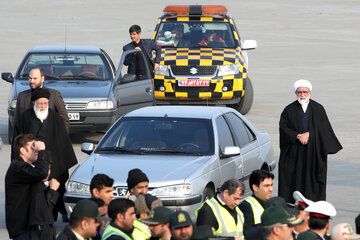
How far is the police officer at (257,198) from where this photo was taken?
857 cm

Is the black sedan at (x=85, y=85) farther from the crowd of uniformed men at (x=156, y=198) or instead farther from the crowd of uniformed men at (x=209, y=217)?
the crowd of uniformed men at (x=209, y=217)

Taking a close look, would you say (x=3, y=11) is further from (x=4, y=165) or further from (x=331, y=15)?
(x=4, y=165)

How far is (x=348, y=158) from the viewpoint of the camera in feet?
51.5

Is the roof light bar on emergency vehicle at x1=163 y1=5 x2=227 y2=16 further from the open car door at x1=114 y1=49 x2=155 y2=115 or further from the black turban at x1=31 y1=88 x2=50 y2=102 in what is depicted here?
the black turban at x1=31 y1=88 x2=50 y2=102

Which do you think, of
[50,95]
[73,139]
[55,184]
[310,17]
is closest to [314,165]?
[50,95]

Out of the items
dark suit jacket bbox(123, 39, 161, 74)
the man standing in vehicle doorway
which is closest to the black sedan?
the man standing in vehicle doorway

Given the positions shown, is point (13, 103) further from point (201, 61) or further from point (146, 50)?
point (201, 61)

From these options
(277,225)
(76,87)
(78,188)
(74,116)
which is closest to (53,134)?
(78,188)

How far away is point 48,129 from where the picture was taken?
10180 mm

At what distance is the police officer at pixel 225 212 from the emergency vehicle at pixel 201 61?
35.8 feet

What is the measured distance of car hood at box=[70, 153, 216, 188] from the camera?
409 inches

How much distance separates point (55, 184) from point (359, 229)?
9.16 feet

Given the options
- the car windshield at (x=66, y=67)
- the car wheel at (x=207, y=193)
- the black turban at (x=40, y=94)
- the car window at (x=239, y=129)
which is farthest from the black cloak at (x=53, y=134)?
the car windshield at (x=66, y=67)

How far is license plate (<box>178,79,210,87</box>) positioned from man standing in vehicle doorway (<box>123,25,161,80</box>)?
71 cm
